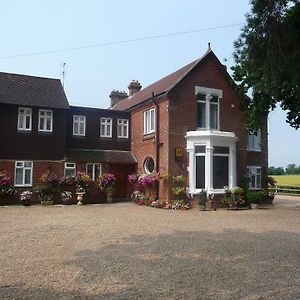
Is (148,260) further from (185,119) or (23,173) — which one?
(23,173)

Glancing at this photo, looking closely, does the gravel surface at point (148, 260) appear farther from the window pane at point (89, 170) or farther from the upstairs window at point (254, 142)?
the upstairs window at point (254, 142)

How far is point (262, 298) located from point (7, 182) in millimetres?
17510

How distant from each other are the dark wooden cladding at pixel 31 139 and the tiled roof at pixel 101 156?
0.77 meters

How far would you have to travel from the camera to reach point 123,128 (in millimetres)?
24969

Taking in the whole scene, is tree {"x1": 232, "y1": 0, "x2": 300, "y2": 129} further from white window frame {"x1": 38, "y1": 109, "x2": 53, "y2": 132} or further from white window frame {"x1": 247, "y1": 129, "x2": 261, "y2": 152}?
white window frame {"x1": 247, "y1": 129, "x2": 261, "y2": 152}

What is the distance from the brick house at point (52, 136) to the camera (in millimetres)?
21172

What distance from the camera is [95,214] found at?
16531 mm

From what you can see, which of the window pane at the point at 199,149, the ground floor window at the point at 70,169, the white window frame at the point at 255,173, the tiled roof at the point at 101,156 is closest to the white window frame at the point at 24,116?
the tiled roof at the point at 101,156

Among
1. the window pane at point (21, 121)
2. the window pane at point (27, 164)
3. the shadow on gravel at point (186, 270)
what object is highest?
the window pane at point (21, 121)

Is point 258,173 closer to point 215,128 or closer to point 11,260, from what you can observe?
point 215,128

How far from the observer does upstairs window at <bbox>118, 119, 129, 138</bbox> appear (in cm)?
2484

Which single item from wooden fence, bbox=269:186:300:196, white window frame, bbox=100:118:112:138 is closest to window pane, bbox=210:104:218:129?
white window frame, bbox=100:118:112:138

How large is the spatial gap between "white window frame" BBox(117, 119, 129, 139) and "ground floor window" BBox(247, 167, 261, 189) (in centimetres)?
843

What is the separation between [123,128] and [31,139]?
6.12m
